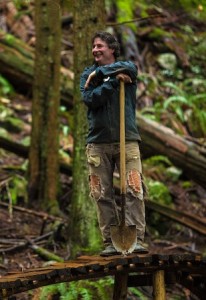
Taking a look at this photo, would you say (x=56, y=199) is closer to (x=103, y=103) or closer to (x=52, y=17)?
(x=52, y=17)

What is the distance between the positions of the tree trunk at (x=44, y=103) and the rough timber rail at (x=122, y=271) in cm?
365

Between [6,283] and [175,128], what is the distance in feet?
35.8

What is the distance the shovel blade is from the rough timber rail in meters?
0.16

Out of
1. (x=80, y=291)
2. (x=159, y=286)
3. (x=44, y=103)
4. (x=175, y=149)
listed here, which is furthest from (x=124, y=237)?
(x=175, y=149)

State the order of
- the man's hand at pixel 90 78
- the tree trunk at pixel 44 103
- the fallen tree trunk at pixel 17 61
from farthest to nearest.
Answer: the fallen tree trunk at pixel 17 61 < the tree trunk at pixel 44 103 < the man's hand at pixel 90 78

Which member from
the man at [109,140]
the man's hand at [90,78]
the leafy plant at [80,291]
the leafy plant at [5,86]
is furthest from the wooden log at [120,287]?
the leafy plant at [5,86]

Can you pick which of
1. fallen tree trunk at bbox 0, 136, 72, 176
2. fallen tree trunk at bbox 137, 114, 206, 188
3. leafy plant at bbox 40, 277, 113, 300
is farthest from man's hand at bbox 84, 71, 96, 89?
fallen tree trunk at bbox 137, 114, 206, 188

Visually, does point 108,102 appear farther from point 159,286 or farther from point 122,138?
point 159,286

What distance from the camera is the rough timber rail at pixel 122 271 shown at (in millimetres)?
4949

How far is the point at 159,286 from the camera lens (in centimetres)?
609

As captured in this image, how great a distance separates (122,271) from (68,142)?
7.47 metres

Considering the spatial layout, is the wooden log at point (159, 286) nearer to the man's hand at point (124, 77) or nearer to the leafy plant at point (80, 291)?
the leafy plant at point (80, 291)

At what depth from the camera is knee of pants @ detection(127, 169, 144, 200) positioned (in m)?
5.90

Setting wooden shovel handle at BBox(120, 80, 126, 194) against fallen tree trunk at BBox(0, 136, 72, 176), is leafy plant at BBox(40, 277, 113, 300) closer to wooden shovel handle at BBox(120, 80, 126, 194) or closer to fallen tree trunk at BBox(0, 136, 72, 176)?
wooden shovel handle at BBox(120, 80, 126, 194)
